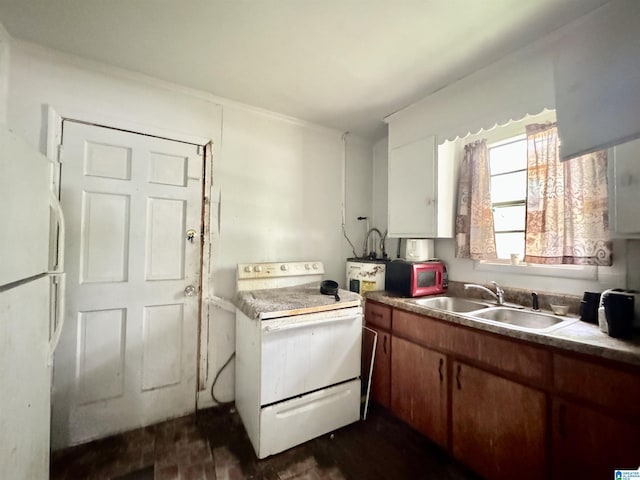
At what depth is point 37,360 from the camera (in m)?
1.04

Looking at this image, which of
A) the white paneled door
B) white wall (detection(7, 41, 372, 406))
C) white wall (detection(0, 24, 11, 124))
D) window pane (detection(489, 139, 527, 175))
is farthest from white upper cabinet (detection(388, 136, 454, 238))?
white wall (detection(0, 24, 11, 124))

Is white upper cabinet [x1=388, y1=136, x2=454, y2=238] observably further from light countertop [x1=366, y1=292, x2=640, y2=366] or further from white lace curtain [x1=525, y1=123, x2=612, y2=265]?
light countertop [x1=366, y1=292, x2=640, y2=366]

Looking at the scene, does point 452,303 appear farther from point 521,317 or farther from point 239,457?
point 239,457

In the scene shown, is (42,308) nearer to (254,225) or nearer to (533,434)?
(254,225)

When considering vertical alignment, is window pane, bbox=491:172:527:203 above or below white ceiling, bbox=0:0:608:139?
below

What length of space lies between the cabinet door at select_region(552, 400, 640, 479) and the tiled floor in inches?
22.6

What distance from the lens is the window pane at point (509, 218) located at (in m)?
1.89

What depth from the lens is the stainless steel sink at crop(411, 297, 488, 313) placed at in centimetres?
188

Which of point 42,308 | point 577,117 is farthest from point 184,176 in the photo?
point 577,117

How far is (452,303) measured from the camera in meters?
2.03

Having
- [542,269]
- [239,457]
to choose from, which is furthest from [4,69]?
[542,269]

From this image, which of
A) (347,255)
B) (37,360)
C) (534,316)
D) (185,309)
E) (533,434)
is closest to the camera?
(37,360)

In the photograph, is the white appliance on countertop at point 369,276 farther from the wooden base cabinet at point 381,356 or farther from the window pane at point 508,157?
the window pane at point 508,157

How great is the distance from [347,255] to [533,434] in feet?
6.13
